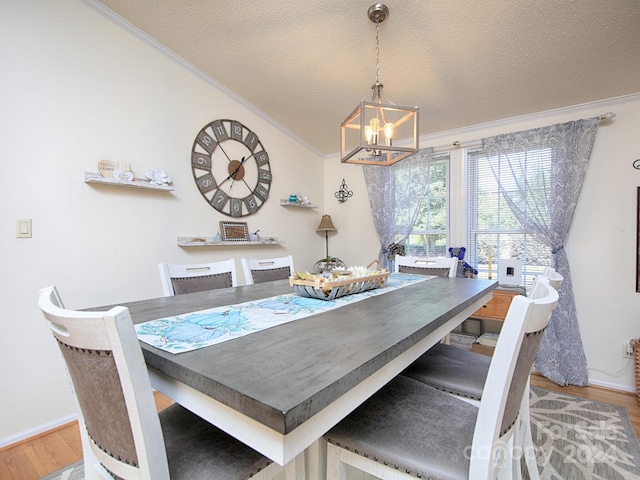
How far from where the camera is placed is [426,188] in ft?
11.1

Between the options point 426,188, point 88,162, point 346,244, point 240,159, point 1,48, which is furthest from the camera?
point 346,244

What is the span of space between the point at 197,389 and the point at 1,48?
2.43 meters

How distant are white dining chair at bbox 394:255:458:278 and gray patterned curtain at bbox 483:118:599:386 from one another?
100 centimetres

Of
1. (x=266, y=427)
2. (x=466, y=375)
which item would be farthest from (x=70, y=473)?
(x=466, y=375)

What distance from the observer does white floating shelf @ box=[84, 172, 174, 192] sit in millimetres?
2051

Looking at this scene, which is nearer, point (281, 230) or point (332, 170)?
point (281, 230)

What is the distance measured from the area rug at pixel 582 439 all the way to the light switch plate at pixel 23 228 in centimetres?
317

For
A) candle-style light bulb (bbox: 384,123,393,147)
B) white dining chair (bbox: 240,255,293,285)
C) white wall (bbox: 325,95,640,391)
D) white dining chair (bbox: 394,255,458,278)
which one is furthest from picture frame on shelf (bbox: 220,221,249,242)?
white wall (bbox: 325,95,640,391)

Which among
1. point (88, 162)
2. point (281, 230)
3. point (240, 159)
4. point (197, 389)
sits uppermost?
point (240, 159)

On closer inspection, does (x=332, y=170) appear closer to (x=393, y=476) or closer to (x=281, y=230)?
(x=281, y=230)

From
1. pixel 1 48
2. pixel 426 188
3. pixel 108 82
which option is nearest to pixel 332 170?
pixel 426 188

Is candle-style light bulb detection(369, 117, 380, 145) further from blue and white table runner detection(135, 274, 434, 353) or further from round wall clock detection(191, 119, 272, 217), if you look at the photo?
round wall clock detection(191, 119, 272, 217)

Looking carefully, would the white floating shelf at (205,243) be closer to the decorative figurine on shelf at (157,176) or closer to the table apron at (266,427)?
the decorative figurine on shelf at (157,176)

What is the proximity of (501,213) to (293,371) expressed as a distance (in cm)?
311
